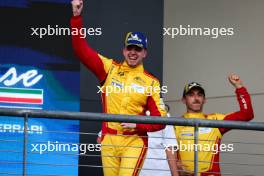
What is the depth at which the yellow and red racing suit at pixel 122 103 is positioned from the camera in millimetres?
4875

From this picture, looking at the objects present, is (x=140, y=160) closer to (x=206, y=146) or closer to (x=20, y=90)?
(x=206, y=146)

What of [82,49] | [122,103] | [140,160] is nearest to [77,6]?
[82,49]

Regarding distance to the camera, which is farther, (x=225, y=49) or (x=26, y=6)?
(x=225, y=49)

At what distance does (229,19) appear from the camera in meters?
6.58

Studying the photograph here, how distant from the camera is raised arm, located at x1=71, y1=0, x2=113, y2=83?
16.0 ft

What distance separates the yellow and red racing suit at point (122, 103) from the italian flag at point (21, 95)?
1.10 m

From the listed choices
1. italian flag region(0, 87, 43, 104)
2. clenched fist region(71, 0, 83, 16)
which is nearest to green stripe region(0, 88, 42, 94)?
italian flag region(0, 87, 43, 104)

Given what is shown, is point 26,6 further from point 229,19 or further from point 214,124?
point 214,124

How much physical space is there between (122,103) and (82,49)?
41 cm

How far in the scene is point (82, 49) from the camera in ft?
16.2

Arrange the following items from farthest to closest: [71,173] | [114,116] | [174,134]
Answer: [71,173] → [174,134] → [114,116]

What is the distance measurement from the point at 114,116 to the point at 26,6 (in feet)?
7.20

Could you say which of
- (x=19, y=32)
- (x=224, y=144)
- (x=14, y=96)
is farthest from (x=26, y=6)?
(x=224, y=144)

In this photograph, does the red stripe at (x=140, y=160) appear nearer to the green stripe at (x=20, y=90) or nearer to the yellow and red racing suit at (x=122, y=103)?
the yellow and red racing suit at (x=122, y=103)
